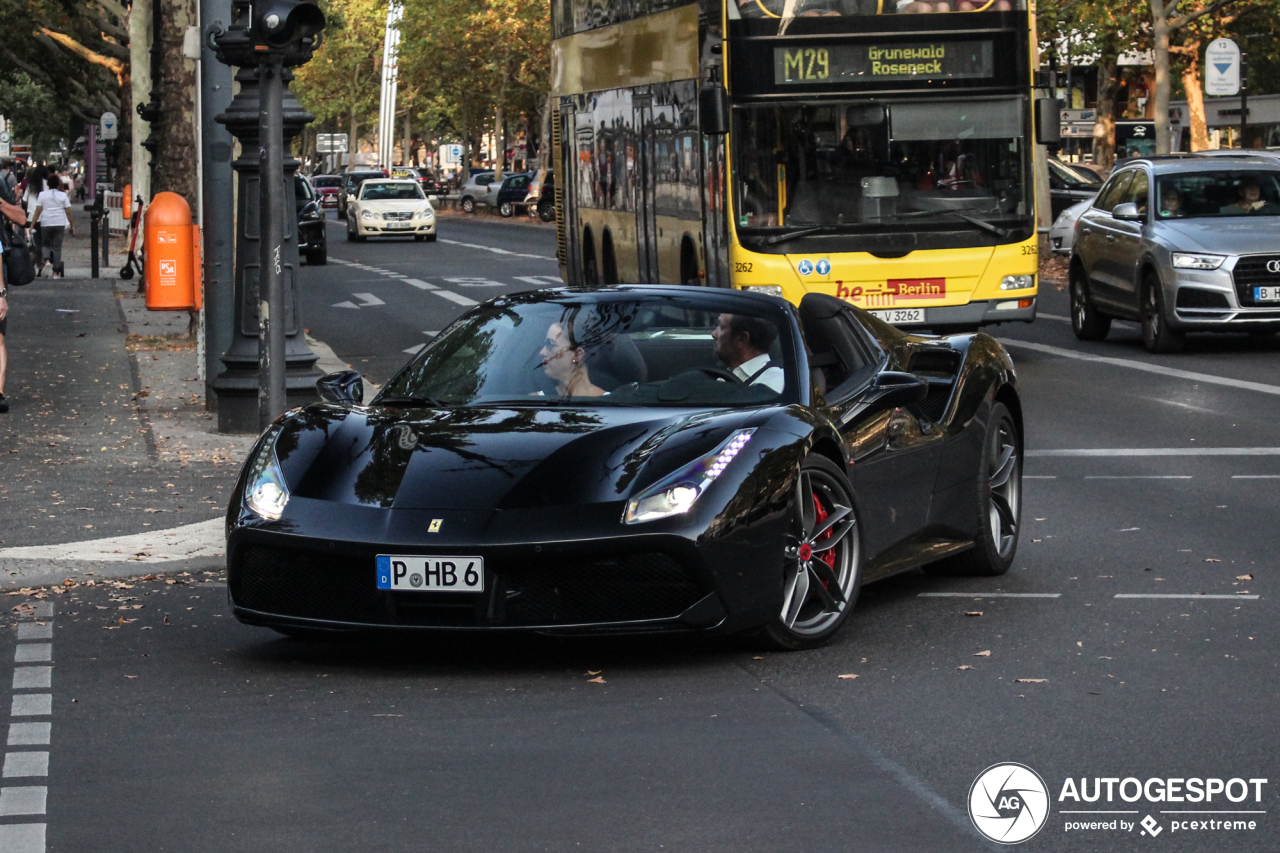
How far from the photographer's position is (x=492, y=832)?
4.99 metres

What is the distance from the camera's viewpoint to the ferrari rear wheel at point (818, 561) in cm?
707

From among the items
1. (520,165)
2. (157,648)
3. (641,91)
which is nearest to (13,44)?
(520,165)

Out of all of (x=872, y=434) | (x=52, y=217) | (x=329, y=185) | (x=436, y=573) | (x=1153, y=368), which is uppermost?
(x=329, y=185)

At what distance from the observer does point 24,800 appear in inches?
211

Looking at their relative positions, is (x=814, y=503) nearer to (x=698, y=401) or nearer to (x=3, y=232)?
(x=698, y=401)

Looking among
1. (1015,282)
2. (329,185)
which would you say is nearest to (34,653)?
(1015,282)

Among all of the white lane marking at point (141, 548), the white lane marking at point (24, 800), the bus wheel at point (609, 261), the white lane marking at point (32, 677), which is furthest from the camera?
the bus wheel at point (609, 261)

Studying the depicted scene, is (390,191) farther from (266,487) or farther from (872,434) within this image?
(266,487)

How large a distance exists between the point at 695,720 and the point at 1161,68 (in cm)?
3375

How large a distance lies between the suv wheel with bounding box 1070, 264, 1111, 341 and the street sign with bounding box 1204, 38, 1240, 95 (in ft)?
39.5

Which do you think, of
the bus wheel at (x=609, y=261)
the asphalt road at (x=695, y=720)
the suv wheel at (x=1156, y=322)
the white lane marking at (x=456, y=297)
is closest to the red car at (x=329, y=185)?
the white lane marking at (x=456, y=297)

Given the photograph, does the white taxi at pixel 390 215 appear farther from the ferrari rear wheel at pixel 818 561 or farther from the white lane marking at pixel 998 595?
the ferrari rear wheel at pixel 818 561

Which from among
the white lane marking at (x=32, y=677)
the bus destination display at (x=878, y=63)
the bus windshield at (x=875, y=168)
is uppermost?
the bus destination display at (x=878, y=63)

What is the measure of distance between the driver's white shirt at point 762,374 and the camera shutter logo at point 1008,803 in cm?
220
